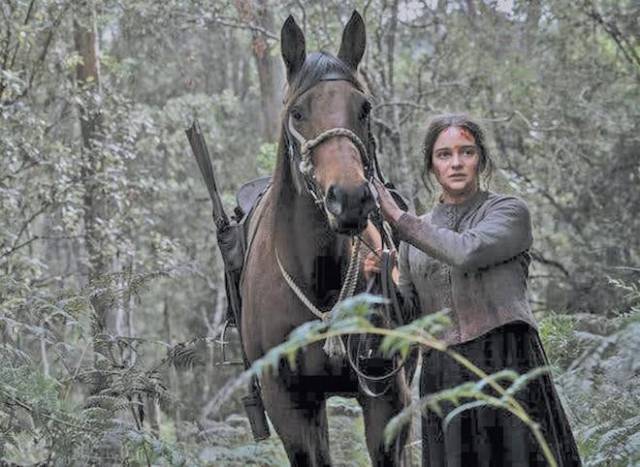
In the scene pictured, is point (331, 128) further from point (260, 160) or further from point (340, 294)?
point (260, 160)

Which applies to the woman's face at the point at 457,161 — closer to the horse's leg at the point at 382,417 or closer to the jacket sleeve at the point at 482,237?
the jacket sleeve at the point at 482,237

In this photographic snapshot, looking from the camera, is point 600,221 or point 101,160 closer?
point 101,160

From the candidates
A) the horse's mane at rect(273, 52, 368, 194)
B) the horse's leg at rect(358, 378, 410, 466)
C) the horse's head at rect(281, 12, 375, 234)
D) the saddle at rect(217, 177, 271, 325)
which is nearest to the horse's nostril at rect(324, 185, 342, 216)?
the horse's head at rect(281, 12, 375, 234)

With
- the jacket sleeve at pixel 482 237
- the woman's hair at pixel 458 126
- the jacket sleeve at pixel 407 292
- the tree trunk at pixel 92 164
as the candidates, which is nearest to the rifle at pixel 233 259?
the jacket sleeve at pixel 407 292

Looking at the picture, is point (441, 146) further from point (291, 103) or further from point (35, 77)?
point (35, 77)

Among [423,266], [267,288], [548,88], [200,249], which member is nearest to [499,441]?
[423,266]

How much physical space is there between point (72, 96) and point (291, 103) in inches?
256

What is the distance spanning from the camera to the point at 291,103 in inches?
193

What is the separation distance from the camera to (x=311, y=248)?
16.7 feet

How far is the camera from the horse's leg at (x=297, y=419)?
519 cm

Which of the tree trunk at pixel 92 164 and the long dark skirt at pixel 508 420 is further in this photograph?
the tree trunk at pixel 92 164

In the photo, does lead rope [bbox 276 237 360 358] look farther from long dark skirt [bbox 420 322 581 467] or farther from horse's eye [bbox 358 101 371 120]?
long dark skirt [bbox 420 322 581 467]

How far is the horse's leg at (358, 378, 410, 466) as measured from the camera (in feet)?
16.6

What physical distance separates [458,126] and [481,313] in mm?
783
